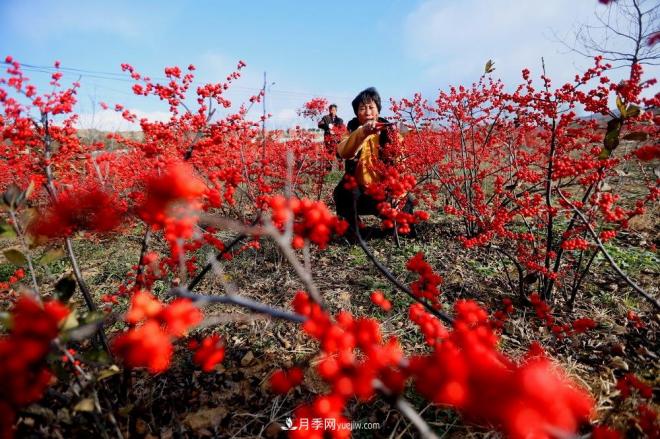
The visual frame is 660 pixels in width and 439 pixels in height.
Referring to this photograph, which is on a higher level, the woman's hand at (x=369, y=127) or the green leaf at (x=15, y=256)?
the woman's hand at (x=369, y=127)

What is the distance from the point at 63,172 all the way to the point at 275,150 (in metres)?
4.33

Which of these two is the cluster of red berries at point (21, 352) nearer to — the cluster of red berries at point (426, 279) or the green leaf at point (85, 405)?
the green leaf at point (85, 405)

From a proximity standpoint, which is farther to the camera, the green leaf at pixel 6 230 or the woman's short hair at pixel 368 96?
the woman's short hair at pixel 368 96

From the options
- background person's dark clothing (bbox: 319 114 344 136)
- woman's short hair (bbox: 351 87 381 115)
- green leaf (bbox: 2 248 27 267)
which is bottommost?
green leaf (bbox: 2 248 27 267)

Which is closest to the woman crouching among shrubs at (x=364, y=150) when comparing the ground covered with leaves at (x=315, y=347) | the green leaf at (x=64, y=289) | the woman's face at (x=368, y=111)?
the woman's face at (x=368, y=111)

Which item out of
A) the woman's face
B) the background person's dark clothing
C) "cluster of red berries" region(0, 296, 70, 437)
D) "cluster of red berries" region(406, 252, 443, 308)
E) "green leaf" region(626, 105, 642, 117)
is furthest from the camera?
the background person's dark clothing

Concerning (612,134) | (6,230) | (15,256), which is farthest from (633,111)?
(15,256)

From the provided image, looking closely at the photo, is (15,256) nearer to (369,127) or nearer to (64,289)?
(64,289)

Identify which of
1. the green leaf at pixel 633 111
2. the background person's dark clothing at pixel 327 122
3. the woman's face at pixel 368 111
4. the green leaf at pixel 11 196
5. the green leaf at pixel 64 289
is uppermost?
the background person's dark clothing at pixel 327 122

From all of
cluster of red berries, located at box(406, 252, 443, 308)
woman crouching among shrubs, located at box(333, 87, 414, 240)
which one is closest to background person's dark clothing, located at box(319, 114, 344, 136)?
woman crouching among shrubs, located at box(333, 87, 414, 240)

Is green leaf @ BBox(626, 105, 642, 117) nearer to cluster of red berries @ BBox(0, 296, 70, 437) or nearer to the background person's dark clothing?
cluster of red berries @ BBox(0, 296, 70, 437)

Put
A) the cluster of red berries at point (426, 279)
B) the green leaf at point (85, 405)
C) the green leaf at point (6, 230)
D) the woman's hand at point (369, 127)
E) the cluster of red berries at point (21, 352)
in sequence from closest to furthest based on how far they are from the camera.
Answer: the cluster of red berries at point (21, 352)
the green leaf at point (85, 405)
the green leaf at point (6, 230)
the cluster of red berries at point (426, 279)
the woman's hand at point (369, 127)

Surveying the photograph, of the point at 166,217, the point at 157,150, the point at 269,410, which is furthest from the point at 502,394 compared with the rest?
the point at 157,150

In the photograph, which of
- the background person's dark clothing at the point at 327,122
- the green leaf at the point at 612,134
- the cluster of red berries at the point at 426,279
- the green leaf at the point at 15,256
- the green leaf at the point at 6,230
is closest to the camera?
the green leaf at the point at 6,230
